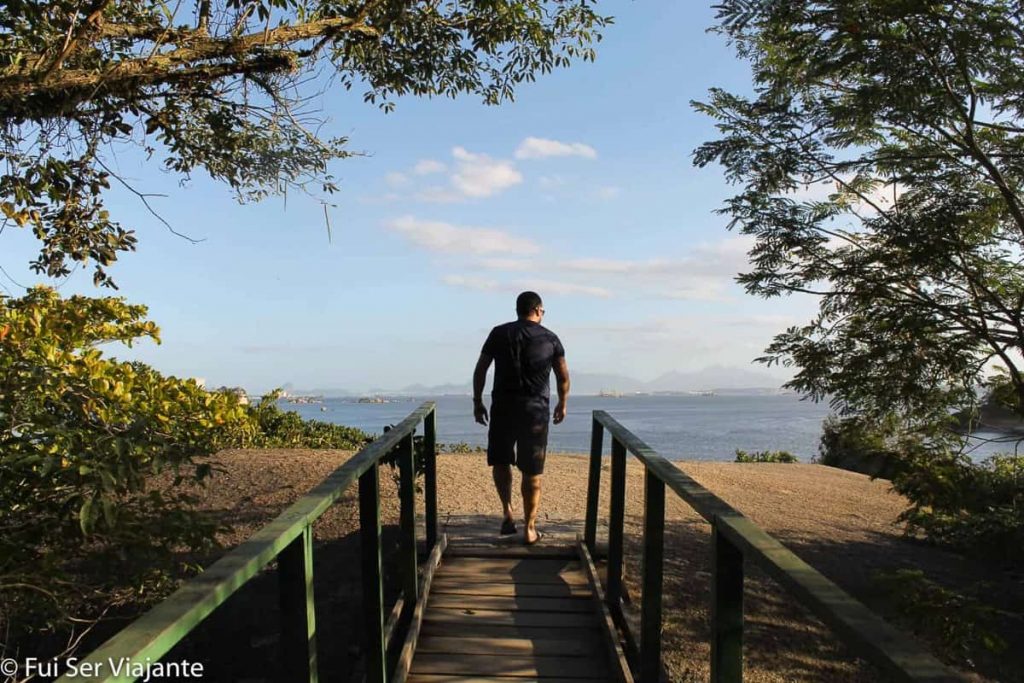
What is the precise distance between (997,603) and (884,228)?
315 cm

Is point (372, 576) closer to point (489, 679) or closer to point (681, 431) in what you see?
point (489, 679)

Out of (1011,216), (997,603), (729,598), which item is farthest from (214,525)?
(997,603)

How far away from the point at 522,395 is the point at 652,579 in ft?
6.70

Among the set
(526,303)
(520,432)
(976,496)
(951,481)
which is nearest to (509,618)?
(520,432)

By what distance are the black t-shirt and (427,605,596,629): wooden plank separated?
1402mm

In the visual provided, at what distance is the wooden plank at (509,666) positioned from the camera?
328cm

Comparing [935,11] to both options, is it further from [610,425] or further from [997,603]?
[997,603]

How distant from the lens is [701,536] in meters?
6.28

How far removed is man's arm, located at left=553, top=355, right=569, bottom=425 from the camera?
480 cm

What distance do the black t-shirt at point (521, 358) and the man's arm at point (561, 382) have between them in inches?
3.0

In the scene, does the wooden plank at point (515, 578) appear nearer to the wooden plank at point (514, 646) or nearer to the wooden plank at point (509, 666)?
the wooden plank at point (514, 646)

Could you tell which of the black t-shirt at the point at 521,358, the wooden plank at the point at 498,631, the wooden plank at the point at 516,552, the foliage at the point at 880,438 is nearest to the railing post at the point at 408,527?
the wooden plank at the point at 498,631

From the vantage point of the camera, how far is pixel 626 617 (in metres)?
3.61

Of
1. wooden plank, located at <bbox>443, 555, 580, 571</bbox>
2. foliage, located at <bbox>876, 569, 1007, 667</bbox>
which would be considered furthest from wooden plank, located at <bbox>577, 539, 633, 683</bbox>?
foliage, located at <bbox>876, 569, 1007, 667</bbox>
